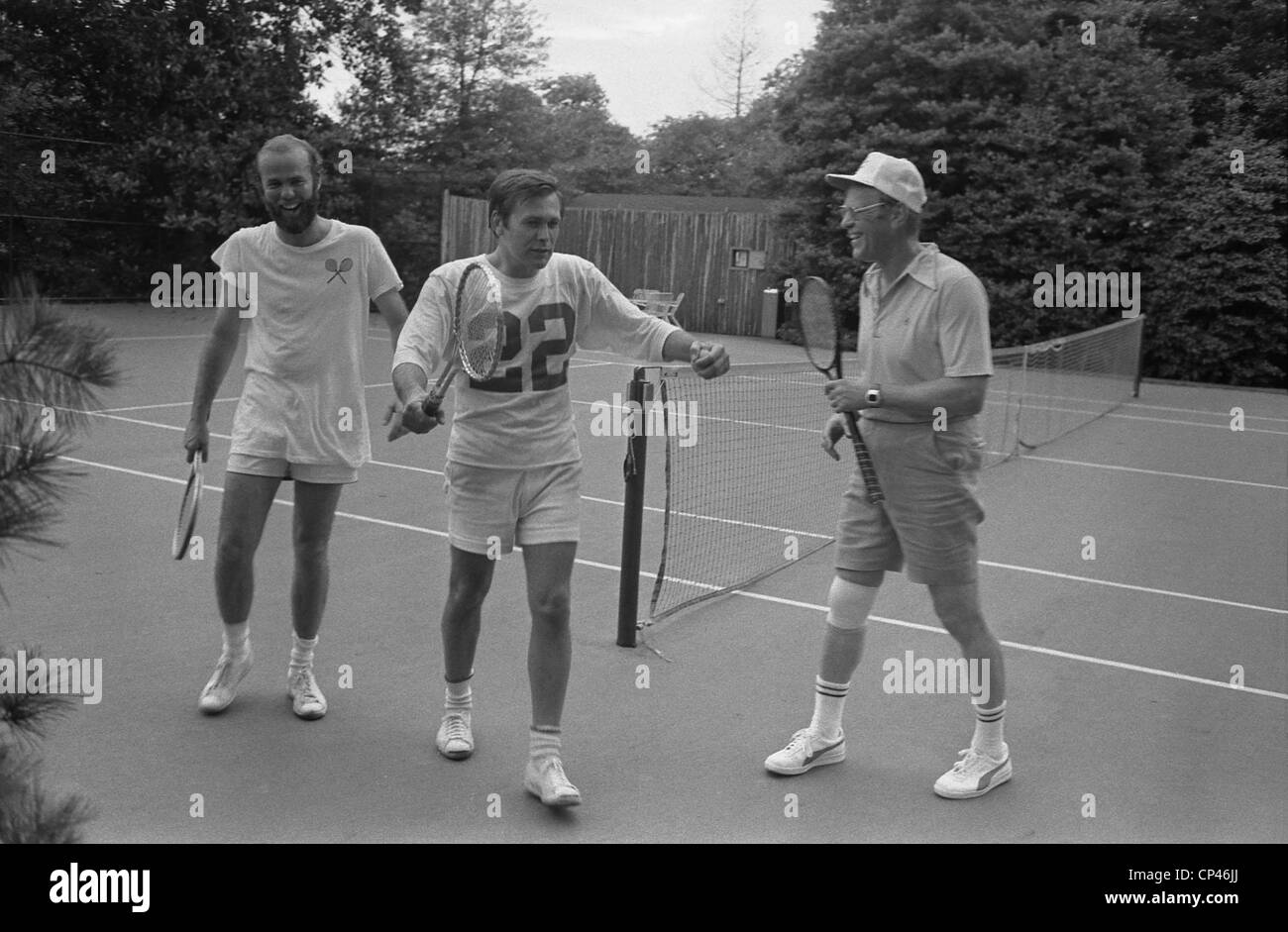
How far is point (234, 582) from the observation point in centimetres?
473

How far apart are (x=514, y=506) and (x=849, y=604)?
3.88 ft

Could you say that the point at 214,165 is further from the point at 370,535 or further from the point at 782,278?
the point at 370,535

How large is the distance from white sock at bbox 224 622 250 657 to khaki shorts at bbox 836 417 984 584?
2.33m

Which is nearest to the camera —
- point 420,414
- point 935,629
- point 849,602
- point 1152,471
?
point 420,414

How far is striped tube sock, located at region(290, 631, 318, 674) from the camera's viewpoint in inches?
189

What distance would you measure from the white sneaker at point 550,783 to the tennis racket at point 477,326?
1111 mm

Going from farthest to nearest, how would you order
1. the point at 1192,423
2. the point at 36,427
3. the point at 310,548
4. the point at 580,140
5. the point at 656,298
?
the point at 580,140
the point at 656,298
the point at 1192,423
the point at 310,548
the point at 36,427

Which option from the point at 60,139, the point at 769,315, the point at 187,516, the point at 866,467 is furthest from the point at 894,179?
the point at 769,315

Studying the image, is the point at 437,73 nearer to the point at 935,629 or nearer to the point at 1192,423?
the point at 1192,423

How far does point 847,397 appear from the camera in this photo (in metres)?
4.15

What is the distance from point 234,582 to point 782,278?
24.8 metres
